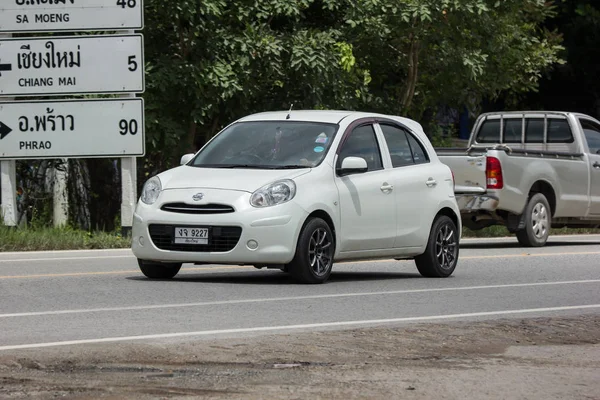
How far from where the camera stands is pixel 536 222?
854 inches

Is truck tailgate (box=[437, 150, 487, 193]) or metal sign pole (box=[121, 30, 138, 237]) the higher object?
truck tailgate (box=[437, 150, 487, 193])

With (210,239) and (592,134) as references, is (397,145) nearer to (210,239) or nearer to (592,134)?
(210,239)

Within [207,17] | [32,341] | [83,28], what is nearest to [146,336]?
A: [32,341]

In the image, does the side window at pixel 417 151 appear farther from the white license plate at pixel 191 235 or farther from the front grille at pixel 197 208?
the white license plate at pixel 191 235

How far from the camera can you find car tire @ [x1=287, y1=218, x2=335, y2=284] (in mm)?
13312

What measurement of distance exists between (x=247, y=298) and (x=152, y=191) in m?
1.96

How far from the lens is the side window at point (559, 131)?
23047 mm

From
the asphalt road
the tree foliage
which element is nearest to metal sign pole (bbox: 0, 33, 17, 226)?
the tree foliage

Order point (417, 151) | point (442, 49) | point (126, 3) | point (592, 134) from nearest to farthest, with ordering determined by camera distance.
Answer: point (417, 151)
point (126, 3)
point (592, 134)
point (442, 49)

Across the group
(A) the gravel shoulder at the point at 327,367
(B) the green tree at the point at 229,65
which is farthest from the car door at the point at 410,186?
(B) the green tree at the point at 229,65

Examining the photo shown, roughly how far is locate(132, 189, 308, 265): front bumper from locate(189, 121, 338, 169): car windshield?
77 centimetres

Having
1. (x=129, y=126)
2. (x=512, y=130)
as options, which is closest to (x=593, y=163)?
(x=512, y=130)

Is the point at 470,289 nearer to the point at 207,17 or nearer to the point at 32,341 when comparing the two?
the point at 32,341

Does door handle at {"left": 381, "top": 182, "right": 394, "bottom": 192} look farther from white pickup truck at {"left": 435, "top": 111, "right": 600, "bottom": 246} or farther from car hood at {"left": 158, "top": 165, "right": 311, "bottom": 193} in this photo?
white pickup truck at {"left": 435, "top": 111, "right": 600, "bottom": 246}
